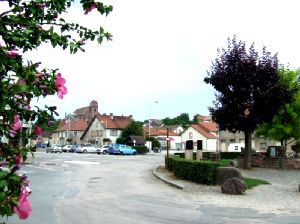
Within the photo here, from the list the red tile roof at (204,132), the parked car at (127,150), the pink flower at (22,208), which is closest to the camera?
the pink flower at (22,208)

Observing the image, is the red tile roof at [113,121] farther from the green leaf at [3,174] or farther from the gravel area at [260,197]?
the green leaf at [3,174]

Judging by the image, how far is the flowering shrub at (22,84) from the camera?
266cm

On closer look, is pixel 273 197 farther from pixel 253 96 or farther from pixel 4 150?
pixel 4 150

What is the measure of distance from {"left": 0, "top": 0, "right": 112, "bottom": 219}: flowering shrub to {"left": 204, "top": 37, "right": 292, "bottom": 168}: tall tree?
24.5 metres

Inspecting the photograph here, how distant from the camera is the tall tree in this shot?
2752 cm

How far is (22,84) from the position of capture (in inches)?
108

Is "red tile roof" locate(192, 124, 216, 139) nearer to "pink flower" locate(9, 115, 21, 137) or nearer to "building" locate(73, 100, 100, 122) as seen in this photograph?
"building" locate(73, 100, 100, 122)

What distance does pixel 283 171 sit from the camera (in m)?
28.5

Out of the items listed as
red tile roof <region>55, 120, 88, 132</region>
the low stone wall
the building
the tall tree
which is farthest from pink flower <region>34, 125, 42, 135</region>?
the building

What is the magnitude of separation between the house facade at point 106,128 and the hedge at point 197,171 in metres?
85.3

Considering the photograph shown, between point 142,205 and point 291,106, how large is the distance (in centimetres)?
2039

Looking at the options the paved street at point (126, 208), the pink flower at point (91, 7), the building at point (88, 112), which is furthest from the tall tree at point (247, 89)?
the building at point (88, 112)

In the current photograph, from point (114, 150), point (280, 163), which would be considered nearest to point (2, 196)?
point (280, 163)

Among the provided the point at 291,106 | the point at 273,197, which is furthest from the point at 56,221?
the point at 291,106
